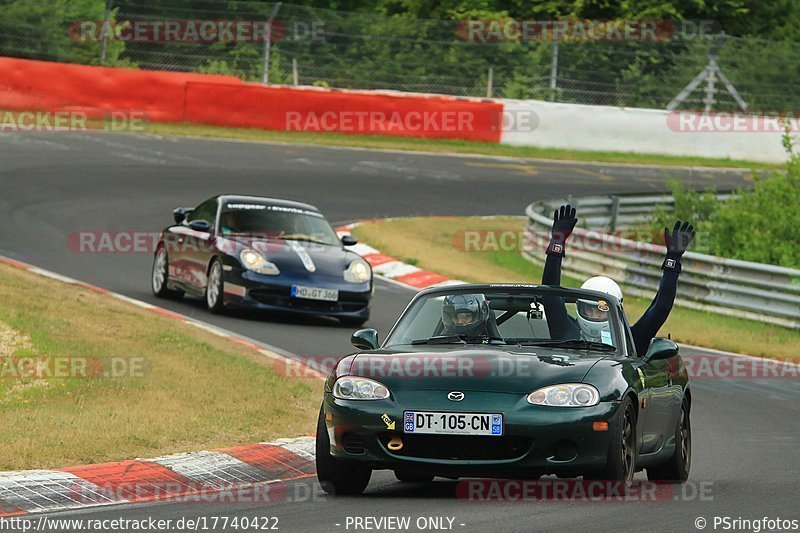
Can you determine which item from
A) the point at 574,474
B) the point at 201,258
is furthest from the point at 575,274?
the point at 574,474

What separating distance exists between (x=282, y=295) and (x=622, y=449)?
9.50 m

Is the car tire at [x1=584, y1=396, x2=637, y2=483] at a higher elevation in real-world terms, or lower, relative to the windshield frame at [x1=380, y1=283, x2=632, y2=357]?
lower

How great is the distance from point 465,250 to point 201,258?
8.69 metres

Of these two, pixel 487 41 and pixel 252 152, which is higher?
pixel 487 41

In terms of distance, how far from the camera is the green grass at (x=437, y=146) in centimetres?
3388

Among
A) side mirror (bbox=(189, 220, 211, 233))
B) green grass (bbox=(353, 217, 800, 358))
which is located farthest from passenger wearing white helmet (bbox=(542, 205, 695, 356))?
green grass (bbox=(353, 217, 800, 358))

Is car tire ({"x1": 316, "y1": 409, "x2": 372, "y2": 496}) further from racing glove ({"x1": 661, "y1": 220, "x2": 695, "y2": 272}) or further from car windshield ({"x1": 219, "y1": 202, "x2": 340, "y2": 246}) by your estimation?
car windshield ({"x1": 219, "y1": 202, "x2": 340, "y2": 246})

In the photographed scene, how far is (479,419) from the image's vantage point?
304 inches

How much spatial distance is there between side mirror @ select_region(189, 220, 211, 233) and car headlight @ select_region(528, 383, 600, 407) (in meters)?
10.4

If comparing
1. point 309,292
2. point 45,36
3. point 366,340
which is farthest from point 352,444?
point 45,36

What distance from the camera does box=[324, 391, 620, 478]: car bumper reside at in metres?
7.69

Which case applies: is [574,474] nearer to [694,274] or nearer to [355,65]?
[694,274]

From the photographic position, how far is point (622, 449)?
7902mm

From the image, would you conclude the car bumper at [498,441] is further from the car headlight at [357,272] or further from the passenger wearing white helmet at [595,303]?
the car headlight at [357,272]
